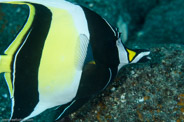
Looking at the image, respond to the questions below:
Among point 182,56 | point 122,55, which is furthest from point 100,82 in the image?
point 182,56

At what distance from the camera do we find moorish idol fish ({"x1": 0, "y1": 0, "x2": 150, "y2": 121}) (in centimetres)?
144

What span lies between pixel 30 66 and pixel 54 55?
0.20 metres

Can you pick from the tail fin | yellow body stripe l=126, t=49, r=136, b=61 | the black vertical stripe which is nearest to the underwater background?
yellow body stripe l=126, t=49, r=136, b=61

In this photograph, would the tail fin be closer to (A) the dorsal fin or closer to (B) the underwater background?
(A) the dorsal fin

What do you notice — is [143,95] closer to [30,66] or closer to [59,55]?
[59,55]

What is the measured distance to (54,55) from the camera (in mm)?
1453

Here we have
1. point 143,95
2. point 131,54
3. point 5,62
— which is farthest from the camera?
point 143,95

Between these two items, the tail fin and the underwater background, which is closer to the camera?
the tail fin

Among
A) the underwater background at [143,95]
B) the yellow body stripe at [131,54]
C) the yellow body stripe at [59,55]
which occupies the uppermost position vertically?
the yellow body stripe at [59,55]

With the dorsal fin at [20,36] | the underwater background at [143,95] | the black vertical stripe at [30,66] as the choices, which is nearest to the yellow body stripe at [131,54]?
the underwater background at [143,95]

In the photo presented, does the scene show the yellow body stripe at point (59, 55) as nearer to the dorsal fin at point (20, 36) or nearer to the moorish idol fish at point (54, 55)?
the moorish idol fish at point (54, 55)

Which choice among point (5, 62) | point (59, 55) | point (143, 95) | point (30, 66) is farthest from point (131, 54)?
point (5, 62)

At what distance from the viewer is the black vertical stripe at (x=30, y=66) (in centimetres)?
144

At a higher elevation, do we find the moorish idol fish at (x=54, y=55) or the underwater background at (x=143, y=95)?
the moorish idol fish at (x=54, y=55)
